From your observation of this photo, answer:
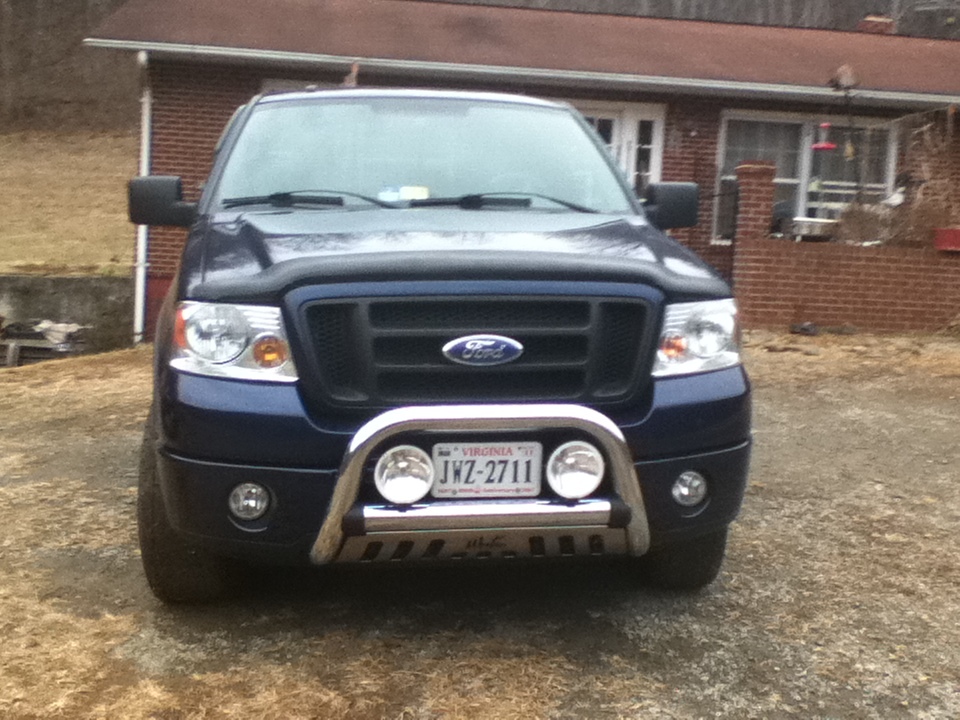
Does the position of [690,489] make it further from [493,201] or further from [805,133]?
[805,133]

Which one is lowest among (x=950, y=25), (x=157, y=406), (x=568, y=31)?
(x=157, y=406)

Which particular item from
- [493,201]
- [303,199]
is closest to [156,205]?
[303,199]

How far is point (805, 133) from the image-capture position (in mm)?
14539

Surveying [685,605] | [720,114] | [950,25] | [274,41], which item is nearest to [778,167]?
[720,114]

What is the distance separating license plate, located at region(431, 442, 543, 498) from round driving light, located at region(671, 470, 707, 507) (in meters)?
0.44

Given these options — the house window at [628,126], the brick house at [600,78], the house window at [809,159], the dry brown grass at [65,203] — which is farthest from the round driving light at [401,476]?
the dry brown grass at [65,203]

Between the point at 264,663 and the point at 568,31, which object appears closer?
the point at 264,663

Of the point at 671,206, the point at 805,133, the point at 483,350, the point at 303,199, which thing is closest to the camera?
the point at 483,350

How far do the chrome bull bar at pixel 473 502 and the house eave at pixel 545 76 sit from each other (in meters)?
10.4

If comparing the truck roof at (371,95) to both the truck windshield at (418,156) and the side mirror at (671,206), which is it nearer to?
the truck windshield at (418,156)

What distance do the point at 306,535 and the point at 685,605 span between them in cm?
144

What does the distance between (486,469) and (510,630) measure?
2.37 feet

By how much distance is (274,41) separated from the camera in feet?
42.5

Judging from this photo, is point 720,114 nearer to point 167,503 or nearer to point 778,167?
point 778,167
